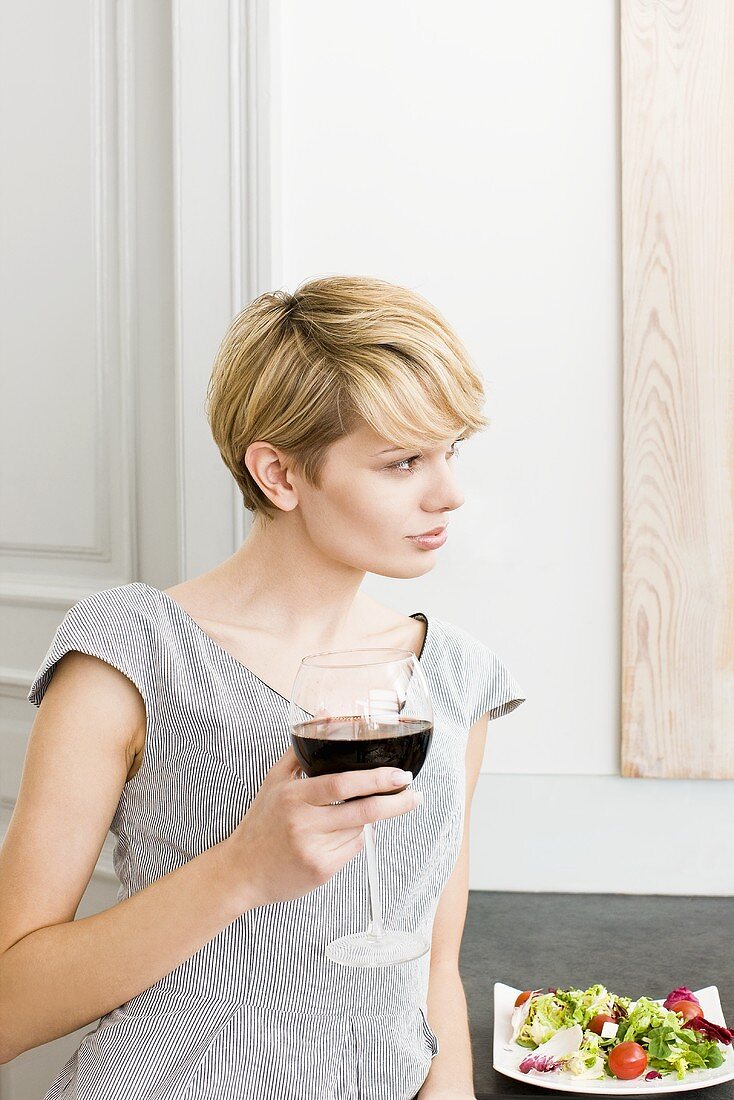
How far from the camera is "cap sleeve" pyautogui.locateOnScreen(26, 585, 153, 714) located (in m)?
1.03

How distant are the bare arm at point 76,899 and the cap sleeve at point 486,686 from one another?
16.5 inches

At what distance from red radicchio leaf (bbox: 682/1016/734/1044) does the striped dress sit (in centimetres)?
28

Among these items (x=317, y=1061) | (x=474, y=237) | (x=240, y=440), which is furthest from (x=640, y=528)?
(x=317, y=1061)

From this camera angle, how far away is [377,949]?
0.89m

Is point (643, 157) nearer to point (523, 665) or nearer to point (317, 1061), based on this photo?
point (523, 665)

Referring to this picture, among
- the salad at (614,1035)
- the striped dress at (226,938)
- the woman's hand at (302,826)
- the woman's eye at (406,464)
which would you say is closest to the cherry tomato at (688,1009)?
the salad at (614,1035)

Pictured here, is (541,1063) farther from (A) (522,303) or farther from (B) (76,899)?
(A) (522,303)

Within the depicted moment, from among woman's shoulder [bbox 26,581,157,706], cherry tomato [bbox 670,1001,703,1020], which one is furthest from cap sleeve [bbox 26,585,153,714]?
cherry tomato [bbox 670,1001,703,1020]

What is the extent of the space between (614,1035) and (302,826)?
0.53 metres

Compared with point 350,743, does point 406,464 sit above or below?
above

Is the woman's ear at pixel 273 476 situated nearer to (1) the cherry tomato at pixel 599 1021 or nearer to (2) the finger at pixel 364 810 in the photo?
(2) the finger at pixel 364 810

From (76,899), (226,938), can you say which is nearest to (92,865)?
(76,899)

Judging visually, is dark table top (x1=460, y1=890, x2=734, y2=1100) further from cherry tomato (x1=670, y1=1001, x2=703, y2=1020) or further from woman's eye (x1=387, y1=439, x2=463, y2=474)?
woman's eye (x1=387, y1=439, x2=463, y2=474)

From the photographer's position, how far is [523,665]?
1.58 m
